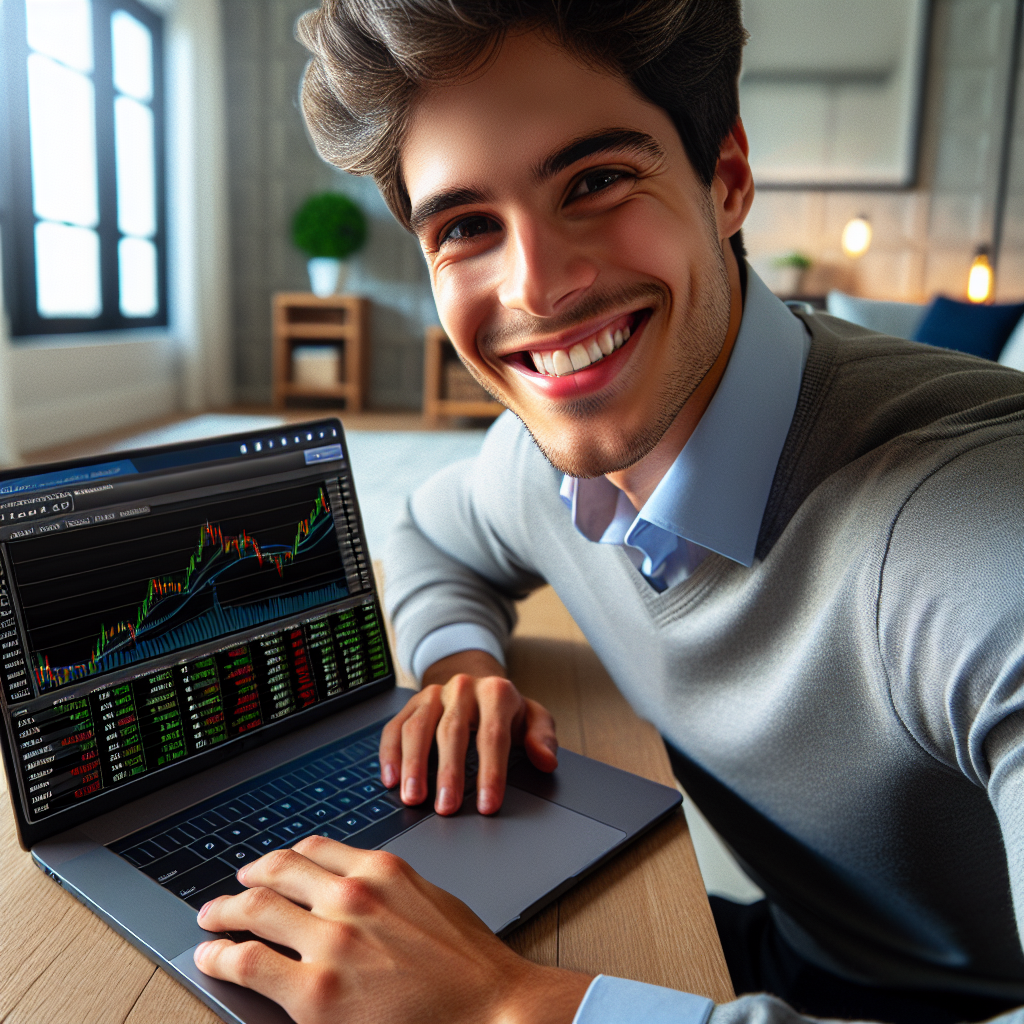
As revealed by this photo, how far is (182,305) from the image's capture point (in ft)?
17.2

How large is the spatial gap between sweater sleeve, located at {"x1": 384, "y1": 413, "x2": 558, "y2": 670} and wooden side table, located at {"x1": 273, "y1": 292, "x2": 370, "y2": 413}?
446 centimetres

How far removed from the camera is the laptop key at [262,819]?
0.57 m

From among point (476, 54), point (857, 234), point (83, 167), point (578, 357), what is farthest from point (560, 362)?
point (857, 234)

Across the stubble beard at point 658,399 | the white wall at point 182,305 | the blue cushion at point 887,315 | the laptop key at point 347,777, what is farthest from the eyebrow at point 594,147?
the white wall at point 182,305

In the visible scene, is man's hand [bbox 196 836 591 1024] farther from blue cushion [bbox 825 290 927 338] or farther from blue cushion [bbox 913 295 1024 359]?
blue cushion [bbox 825 290 927 338]

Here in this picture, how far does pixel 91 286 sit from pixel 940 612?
465 cm

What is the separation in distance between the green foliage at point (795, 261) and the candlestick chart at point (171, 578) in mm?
4879

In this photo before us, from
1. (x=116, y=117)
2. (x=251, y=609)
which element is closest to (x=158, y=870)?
(x=251, y=609)

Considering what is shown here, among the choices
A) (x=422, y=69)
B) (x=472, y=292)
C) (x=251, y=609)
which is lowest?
(x=251, y=609)

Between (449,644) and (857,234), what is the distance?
16.6ft

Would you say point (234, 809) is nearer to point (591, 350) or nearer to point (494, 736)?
point (494, 736)

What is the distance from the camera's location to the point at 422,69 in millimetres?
676

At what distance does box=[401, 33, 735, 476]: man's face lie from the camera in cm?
67

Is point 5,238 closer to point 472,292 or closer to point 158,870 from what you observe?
point 472,292
